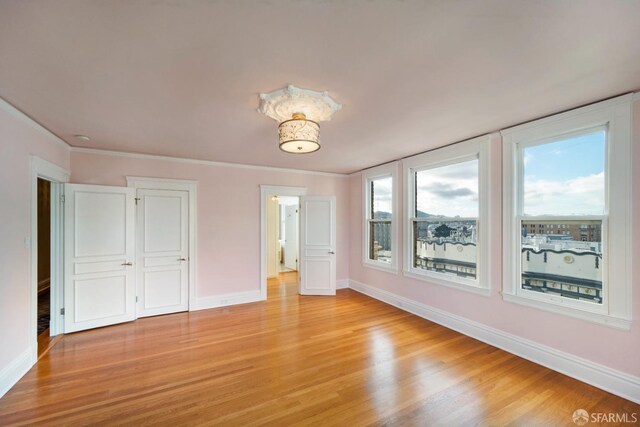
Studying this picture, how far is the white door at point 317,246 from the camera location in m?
5.41

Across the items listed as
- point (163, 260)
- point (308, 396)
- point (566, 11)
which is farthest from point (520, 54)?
point (163, 260)

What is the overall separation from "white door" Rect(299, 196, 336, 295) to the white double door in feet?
7.01

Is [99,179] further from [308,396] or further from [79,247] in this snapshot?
[308,396]

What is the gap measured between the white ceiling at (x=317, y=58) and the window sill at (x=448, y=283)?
1.99 metres

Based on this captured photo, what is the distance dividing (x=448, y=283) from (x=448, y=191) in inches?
51.4

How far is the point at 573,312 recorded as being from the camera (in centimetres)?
256

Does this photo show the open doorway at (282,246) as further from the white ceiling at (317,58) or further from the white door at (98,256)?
the white ceiling at (317,58)

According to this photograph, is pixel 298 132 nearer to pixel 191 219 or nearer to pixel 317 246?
pixel 191 219

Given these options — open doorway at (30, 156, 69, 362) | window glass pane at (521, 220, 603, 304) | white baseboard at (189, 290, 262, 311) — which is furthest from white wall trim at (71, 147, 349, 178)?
window glass pane at (521, 220, 603, 304)

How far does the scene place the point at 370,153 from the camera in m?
4.20

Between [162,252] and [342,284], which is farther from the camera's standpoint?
[342,284]

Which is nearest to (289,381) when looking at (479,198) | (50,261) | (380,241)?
(479,198)

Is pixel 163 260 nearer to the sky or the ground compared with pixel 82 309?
nearer to the sky

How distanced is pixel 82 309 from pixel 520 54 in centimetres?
530
